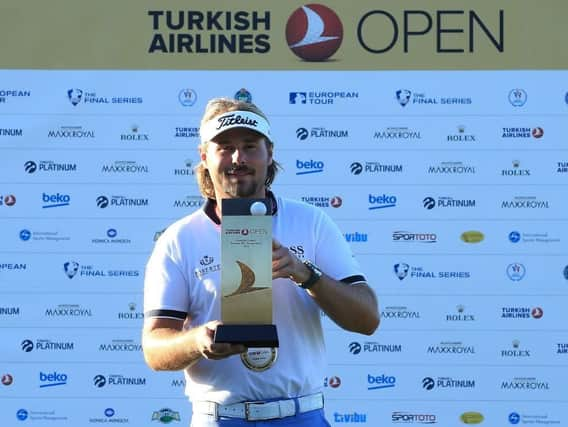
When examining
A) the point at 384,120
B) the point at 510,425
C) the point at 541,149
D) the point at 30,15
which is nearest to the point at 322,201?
the point at 384,120

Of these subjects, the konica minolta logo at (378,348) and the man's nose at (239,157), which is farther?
the konica minolta logo at (378,348)

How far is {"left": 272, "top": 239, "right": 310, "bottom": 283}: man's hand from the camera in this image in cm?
207

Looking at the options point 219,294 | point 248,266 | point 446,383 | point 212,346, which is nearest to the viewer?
point 212,346

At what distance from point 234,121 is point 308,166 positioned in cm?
264

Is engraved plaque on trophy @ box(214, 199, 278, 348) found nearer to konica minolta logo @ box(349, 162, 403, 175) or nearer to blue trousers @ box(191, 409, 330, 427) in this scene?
blue trousers @ box(191, 409, 330, 427)

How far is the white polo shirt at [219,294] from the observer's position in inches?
86.7

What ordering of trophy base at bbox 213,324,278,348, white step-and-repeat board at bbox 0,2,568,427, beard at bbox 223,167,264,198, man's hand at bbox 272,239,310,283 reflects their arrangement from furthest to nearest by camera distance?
white step-and-repeat board at bbox 0,2,568,427 → beard at bbox 223,167,264,198 → man's hand at bbox 272,239,310,283 → trophy base at bbox 213,324,278,348

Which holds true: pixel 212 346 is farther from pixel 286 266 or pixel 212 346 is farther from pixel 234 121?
pixel 234 121

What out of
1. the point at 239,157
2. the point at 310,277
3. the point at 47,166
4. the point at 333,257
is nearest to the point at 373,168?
the point at 47,166

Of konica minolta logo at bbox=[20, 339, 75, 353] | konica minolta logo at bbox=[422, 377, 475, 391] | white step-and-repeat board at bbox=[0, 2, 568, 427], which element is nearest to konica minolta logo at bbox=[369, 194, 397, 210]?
white step-and-repeat board at bbox=[0, 2, 568, 427]

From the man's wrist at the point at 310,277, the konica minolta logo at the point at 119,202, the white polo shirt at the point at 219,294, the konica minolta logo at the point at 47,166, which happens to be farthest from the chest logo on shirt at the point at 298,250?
the konica minolta logo at the point at 47,166

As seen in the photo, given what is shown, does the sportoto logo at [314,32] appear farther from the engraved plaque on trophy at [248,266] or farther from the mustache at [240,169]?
the engraved plaque on trophy at [248,266]

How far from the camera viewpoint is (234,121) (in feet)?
7.34

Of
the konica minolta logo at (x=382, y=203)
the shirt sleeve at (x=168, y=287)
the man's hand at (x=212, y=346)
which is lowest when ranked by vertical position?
the man's hand at (x=212, y=346)
